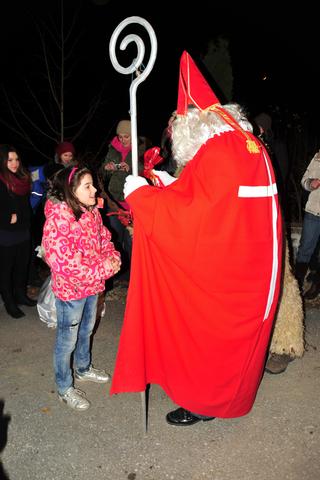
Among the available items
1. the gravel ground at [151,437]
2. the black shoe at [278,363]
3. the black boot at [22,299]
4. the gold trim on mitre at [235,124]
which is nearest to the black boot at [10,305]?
the black boot at [22,299]

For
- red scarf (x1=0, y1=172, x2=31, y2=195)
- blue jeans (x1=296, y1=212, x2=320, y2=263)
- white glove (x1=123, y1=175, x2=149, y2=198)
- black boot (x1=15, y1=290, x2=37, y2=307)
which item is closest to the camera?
white glove (x1=123, y1=175, x2=149, y2=198)

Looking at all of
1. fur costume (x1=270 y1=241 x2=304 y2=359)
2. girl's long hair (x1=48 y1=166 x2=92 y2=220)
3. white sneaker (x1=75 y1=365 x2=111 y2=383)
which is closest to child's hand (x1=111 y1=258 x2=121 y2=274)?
girl's long hair (x1=48 y1=166 x2=92 y2=220)

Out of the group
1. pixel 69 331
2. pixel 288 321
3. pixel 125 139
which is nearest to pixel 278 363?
pixel 288 321

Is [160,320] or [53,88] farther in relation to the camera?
[53,88]

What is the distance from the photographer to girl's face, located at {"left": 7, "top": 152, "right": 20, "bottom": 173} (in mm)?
4492

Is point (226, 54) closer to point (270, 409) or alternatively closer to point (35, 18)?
point (35, 18)

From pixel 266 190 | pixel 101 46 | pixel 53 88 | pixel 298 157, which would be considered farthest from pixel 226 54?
pixel 101 46

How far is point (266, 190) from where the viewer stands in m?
2.51

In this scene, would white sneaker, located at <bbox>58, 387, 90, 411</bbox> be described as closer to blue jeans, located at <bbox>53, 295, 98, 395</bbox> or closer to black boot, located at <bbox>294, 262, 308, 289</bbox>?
blue jeans, located at <bbox>53, 295, 98, 395</bbox>

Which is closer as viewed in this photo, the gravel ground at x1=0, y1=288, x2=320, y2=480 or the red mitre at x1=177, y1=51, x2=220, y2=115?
the red mitre at x1=177, y1=51, x2=220, y2=115

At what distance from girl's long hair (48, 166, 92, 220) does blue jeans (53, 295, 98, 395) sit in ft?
2.04

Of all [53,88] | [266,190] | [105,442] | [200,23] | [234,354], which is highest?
[200,23]

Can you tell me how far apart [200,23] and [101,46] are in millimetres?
3814

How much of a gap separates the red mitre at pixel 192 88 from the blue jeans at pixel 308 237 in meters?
2.91
